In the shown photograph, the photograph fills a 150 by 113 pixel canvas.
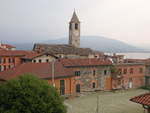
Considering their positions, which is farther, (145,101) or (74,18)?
(74,18)

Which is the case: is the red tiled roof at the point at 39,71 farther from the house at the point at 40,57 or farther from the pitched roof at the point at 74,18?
the pitched roof at the point at 74,18

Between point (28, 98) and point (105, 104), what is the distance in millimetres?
18129

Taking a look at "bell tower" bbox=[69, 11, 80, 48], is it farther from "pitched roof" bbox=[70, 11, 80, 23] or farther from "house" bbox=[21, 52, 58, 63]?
"house" bbox=[21, 52, 58, 63]

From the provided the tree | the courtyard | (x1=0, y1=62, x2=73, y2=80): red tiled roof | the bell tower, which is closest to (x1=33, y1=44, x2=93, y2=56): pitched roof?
the bell tower

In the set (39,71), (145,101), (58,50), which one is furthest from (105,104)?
(58,50)

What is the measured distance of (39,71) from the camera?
3412 cm

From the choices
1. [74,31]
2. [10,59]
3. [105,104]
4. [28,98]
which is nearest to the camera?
[28,98]

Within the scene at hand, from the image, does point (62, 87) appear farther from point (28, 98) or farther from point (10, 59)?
point (10, 59)

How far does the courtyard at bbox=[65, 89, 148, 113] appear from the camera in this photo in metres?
29.4

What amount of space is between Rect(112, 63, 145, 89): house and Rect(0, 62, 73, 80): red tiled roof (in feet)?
38.6

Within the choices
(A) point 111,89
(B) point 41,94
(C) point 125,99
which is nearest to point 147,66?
(A) point 111,89

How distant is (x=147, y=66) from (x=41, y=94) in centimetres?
3601

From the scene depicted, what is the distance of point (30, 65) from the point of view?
35.3 meters

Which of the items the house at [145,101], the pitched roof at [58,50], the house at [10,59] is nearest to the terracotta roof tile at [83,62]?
the pitched roof at [58,50]
